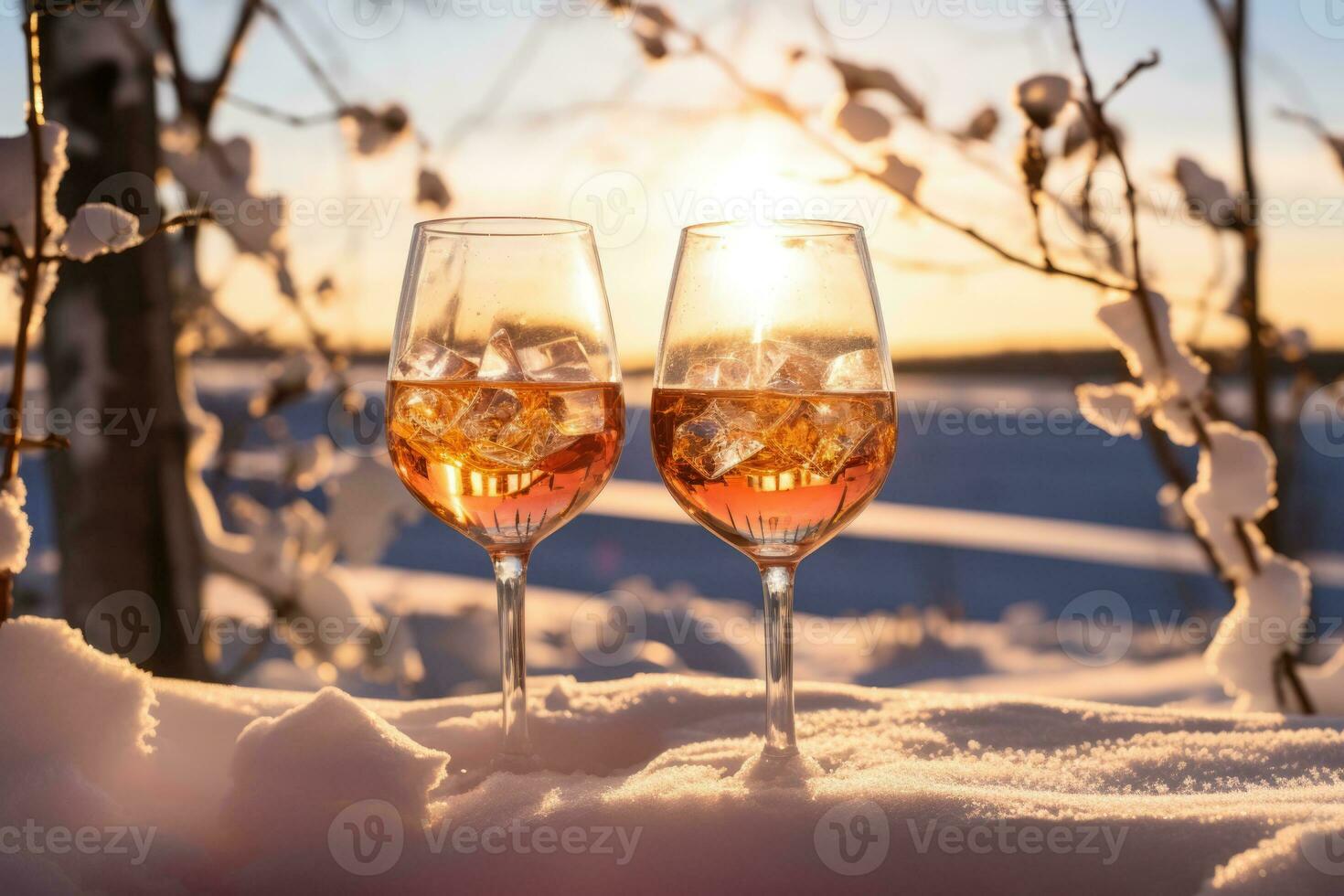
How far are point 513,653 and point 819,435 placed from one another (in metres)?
0.43

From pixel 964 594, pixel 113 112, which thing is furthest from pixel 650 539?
pixel 113 112

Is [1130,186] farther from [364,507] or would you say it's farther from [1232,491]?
[364,507]

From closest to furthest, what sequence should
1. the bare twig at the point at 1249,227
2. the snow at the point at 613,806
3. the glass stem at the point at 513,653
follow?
1. the snow at the point at 613,806
2. the glass stem at the point at 513,653
3. the bare twig at the point at 1249,227

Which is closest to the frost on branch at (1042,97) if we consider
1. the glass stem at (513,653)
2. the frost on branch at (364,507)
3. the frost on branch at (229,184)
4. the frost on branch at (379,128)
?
the glass stem at (513,653)

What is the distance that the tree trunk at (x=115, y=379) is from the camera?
9.36 feet

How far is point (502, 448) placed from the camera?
1576 millimetres

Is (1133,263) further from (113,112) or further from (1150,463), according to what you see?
(1150,463)

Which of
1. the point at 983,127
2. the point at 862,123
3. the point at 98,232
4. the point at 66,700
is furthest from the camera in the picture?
the point at 983,127

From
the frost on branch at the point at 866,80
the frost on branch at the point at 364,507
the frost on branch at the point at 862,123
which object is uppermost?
the frost on branch at the point at 866,80

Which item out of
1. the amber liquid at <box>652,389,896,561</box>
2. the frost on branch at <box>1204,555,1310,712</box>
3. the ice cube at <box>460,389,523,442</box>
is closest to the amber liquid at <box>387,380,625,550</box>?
the ice cube at <box>460,389,523,442</box>

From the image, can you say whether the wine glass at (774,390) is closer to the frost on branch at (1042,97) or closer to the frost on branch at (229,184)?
the frost on branch at (1042,97)

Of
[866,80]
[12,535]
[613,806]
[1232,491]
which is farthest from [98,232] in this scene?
[1232,491]

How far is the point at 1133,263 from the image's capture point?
182cm

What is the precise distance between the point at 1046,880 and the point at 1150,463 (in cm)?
2408
